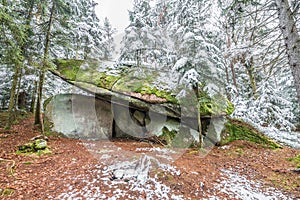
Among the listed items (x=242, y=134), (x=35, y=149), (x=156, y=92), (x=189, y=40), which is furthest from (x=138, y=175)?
(x=242, y=134)

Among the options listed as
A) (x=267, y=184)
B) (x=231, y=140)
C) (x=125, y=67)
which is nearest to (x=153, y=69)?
(x=125, y=67)

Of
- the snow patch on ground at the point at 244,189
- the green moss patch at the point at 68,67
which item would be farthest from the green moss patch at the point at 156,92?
the snow patch on ground at the point at 244,189

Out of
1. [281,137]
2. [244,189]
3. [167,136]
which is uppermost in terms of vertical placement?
[167,136]

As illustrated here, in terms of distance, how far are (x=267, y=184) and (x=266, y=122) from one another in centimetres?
669

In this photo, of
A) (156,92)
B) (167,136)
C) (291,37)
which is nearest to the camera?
(291,37)

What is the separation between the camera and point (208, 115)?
765 cm

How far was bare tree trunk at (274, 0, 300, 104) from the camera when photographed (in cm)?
338

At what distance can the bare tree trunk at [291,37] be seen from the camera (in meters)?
3.38

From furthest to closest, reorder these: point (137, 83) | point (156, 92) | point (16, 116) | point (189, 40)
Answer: point (16, 116) < point (137, 83) < point (156, 92) < point (189, 40)

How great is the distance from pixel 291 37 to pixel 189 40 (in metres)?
3.14

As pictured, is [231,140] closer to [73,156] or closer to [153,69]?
[153,69]

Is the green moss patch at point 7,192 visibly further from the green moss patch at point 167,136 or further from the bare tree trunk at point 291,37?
the bare tree trunk at point 291,37

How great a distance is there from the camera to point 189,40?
19.9 ft

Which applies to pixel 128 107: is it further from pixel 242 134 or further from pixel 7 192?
pixel 242 134
